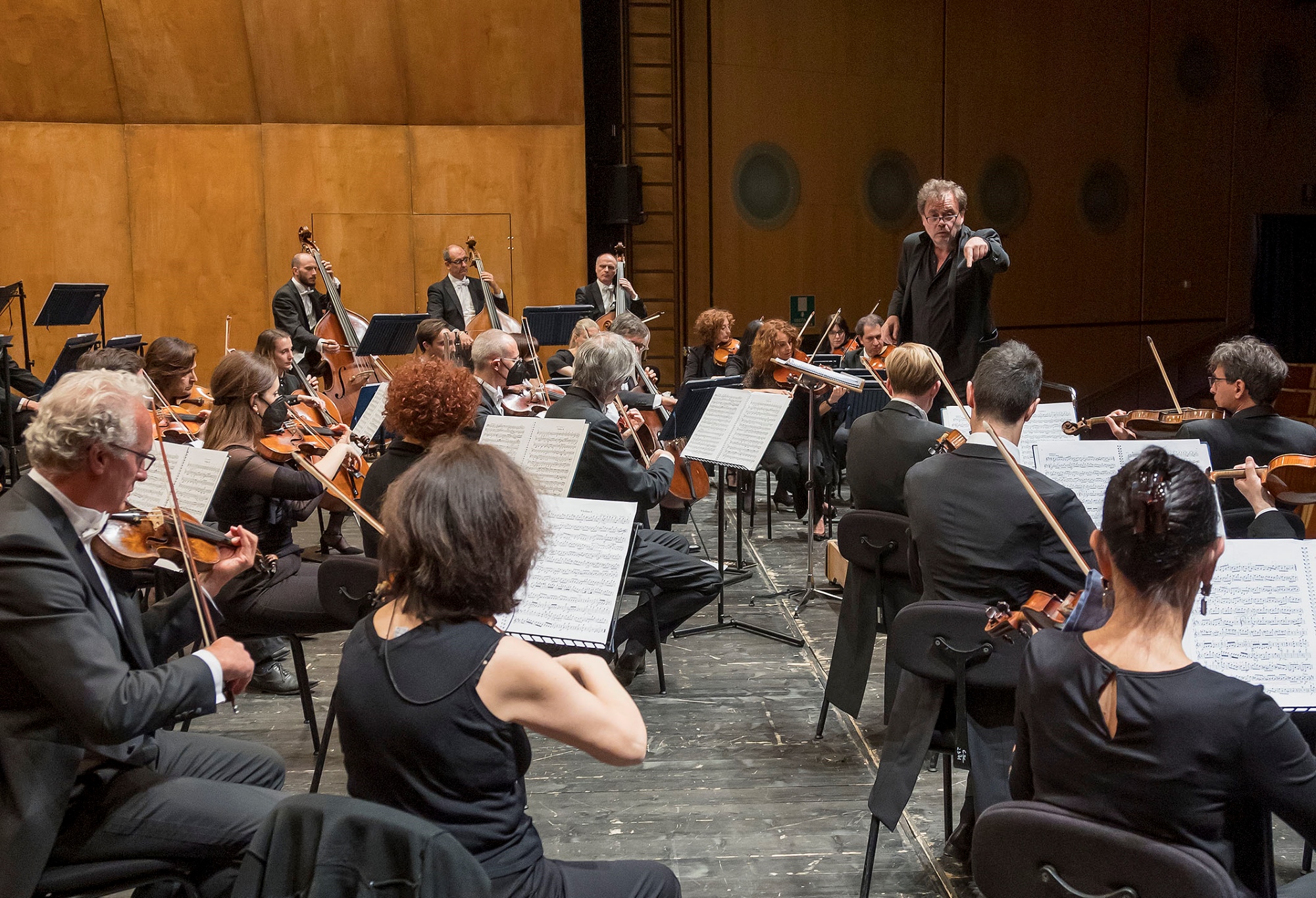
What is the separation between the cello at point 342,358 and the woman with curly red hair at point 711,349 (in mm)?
2082

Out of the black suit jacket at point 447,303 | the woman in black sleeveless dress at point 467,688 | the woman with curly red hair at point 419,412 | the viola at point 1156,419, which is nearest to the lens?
the woman in black sleeveless dress at point 467,688

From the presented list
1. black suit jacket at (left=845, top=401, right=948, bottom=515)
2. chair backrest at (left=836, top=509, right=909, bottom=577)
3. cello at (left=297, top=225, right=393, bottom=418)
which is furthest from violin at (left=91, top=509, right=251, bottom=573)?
cello at (left=297, top=225, right=393, bottom=418)

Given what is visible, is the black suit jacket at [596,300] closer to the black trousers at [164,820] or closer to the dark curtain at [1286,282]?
the black trousers at [164,820]

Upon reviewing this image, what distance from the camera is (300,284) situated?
8109 millimetres

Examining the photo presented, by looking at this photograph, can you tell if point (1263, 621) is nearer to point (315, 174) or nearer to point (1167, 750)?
point (1167, 750)

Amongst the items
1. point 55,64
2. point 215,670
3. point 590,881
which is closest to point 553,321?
point 55,64

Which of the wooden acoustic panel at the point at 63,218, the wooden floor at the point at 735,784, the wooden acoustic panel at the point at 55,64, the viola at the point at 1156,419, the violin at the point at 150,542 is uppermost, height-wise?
the wooden acoustic panel at the point at 55,64

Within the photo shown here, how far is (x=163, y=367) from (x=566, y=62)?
5824mm

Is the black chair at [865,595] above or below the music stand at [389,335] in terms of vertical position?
below

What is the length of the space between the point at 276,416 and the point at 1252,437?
3861 mm

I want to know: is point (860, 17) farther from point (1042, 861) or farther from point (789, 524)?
point (1042, 861)

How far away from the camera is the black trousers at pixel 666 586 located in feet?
13.6

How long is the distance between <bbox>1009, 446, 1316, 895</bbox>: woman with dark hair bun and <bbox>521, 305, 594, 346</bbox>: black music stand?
6.25 m

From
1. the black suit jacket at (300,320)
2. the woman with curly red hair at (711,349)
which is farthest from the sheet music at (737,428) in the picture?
the black suit jacket at (300,320)
